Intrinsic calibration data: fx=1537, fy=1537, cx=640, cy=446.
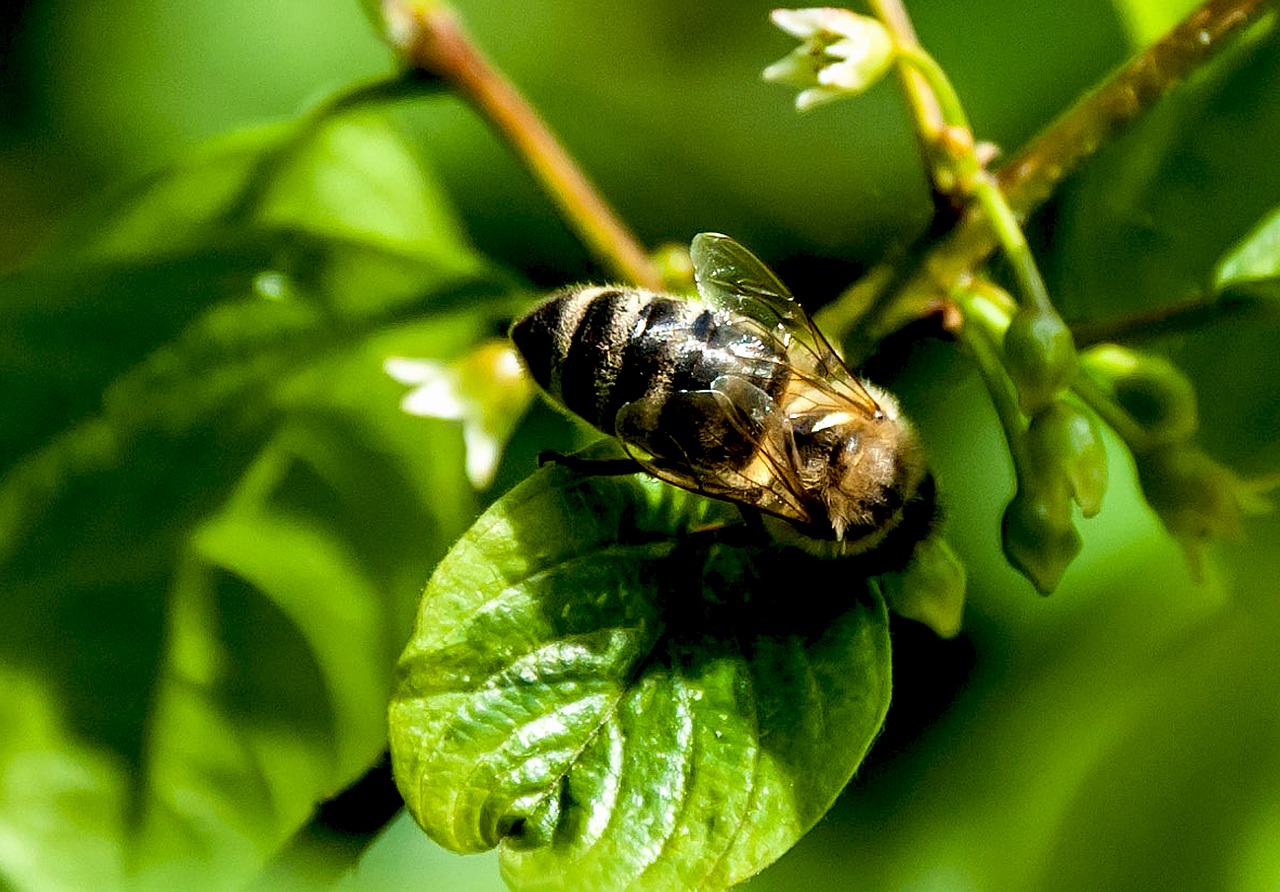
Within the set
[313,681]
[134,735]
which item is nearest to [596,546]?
[313,681]

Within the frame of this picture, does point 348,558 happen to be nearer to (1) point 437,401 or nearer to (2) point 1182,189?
(1) point 437,401

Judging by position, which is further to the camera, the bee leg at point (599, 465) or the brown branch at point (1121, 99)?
the brown branch at point (1121, 99)

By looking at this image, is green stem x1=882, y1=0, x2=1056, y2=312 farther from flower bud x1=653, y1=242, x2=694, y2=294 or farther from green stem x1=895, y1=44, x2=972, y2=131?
flower bud x1=653, y1=242, x2=694, y2=294

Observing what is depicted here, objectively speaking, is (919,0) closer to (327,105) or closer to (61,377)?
(327,105)

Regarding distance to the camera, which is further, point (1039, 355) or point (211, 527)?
point (211, 527)

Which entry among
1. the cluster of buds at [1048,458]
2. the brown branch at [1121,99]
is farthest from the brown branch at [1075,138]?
the cluster of buds at [1048,458]

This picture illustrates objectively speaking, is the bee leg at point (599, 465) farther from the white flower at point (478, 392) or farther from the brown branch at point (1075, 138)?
the white flower at point (478, 392)

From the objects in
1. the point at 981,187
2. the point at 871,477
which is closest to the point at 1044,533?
the point at 871,477
